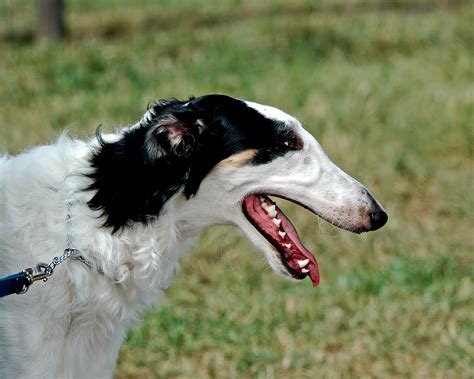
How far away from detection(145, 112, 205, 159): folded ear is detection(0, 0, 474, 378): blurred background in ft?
2.02

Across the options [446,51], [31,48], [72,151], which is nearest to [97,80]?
[31,48]

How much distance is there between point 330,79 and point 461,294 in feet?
13.1

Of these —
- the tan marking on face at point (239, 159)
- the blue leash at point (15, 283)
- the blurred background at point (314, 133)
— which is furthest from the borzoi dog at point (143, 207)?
the blurred background at point (314, 133)

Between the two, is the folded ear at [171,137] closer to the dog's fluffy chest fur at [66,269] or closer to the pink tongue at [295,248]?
the dog's fluffy chest fur at [66,269]

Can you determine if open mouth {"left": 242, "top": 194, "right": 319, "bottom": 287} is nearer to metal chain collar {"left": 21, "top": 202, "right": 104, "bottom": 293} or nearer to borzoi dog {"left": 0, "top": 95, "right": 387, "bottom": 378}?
borzoi dog {"left": 0, "top": 95, "right": 387, "bottom": 378}

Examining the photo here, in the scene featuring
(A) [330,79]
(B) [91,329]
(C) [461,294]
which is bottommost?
(C) [461,294]

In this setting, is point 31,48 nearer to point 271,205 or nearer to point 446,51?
point 446,51

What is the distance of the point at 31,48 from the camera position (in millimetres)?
10406

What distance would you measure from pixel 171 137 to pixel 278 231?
1.52ft

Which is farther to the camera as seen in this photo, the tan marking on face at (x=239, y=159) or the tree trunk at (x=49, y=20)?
the tree trunk at (x=49, y=20)

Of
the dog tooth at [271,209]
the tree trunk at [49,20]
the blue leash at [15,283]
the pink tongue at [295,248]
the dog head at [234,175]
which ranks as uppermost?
the tree trunk at [49,20]

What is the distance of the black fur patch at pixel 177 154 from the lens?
9.78 feet

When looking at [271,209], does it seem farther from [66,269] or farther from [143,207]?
[66,269]

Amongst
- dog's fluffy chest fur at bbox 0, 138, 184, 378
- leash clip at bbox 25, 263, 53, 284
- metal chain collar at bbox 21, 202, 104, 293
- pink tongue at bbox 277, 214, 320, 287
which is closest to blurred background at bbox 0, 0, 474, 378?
pink tongue at bbox 277, 214, 320, 287
